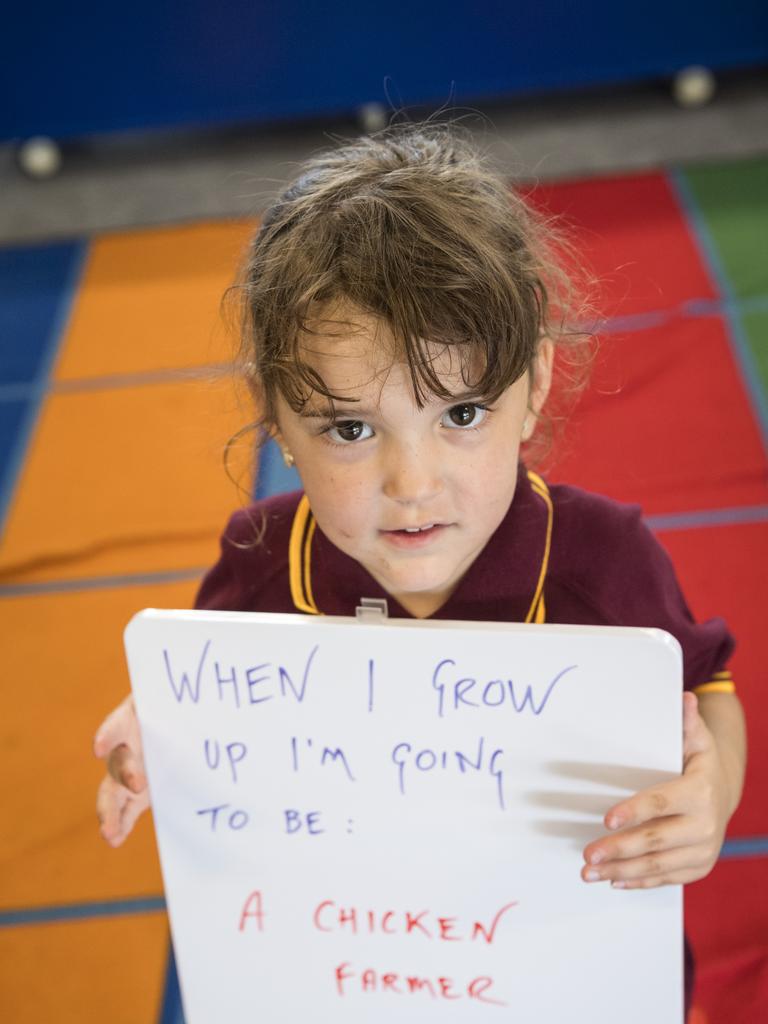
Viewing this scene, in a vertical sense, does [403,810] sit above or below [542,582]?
below

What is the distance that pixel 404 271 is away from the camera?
72 cm

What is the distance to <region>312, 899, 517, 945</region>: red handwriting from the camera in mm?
821

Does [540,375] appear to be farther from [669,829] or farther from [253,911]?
[253,911]

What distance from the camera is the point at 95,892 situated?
127cm

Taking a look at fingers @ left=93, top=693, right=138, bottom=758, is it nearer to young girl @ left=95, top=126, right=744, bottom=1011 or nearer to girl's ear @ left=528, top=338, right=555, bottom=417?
young girl @ left=95, top=126, right=744, bottom=1011

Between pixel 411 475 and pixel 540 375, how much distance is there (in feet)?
0.55

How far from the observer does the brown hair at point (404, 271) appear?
72cm

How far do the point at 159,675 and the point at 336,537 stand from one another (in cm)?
16

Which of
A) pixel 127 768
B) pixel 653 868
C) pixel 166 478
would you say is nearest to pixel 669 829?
pixel 653 868

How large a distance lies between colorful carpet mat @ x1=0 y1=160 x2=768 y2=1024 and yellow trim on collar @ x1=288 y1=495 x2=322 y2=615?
6.5 inches

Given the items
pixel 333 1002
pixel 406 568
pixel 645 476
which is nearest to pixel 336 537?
pixel 406 568

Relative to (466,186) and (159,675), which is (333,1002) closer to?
(159,675)

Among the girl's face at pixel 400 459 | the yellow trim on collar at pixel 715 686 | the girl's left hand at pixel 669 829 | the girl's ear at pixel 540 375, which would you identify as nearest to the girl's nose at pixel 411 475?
the girl's face at pixel 400 459

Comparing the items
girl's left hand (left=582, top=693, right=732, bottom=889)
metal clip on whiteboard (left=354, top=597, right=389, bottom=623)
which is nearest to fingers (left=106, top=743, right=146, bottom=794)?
metal clip on whiteboard (left=354, top=597, right=389, bottom=623)
